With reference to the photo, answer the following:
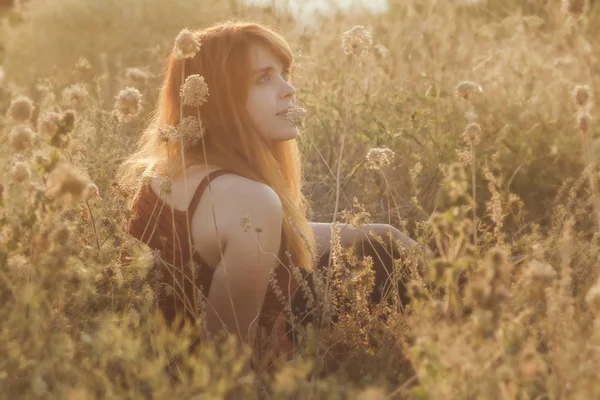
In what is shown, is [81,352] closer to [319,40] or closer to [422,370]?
[422,370]

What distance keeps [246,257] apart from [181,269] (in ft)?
0.66

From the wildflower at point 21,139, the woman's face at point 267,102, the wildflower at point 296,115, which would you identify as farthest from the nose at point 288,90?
the wildflower at point 21,139

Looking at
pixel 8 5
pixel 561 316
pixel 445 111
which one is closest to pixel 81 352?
pixel 561 316

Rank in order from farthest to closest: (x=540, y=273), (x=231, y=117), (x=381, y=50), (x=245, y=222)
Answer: (x=381, y=50)
(x=231, y=117)
(x=245, y=222)
(x=540, y=273)

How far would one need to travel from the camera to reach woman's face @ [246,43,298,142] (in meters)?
3.07

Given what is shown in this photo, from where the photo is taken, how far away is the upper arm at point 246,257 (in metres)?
2.64

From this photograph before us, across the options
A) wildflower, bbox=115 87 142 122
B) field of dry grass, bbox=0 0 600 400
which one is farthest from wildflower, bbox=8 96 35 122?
wildflower, bbox=115 87 142 122

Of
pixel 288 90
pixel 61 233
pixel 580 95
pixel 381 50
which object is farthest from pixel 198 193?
pixel 381 50

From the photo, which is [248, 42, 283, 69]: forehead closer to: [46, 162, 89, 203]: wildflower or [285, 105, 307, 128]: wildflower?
→ [285, 105, 307, 128]: wildflower

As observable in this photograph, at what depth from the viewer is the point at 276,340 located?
260cm

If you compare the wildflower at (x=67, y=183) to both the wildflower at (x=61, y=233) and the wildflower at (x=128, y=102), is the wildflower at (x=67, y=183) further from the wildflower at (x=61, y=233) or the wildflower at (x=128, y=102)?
the wildflower at (x=128, y=102)

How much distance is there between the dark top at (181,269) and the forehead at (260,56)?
466 mm

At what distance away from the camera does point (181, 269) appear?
8.67 ft

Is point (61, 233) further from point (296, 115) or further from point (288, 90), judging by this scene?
point (288, 90)
